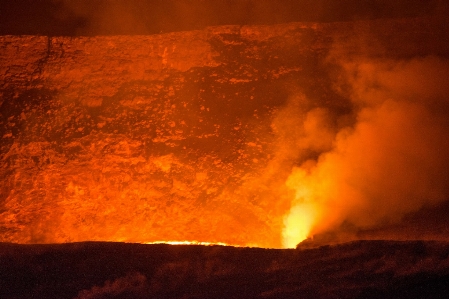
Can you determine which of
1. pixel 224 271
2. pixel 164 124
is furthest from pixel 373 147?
pixel 224 271

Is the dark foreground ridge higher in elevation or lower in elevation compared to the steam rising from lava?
lower

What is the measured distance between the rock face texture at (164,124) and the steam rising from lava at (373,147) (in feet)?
0.92

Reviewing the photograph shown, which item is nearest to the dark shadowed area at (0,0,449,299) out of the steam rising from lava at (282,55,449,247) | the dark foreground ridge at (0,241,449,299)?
the steam rising from lava at (282,55,449,247)

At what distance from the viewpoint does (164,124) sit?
33.5ft

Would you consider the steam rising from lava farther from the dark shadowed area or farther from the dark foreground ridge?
the dark foreground ridge

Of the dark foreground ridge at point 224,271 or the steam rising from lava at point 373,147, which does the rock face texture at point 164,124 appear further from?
the dark foreground ridge at point 224,271

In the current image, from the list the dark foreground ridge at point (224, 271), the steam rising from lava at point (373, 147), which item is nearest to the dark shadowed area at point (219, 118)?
the steam rising from lava at point (373, 147)

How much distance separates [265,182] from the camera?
9.86 m

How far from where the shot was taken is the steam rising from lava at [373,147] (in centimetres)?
934

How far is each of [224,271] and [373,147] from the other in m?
5.19

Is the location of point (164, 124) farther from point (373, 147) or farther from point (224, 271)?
point (224, 271)

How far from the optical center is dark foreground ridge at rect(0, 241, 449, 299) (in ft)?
16.6

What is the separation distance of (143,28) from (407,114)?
A: 5716 millimetres

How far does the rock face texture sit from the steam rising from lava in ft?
0.92
